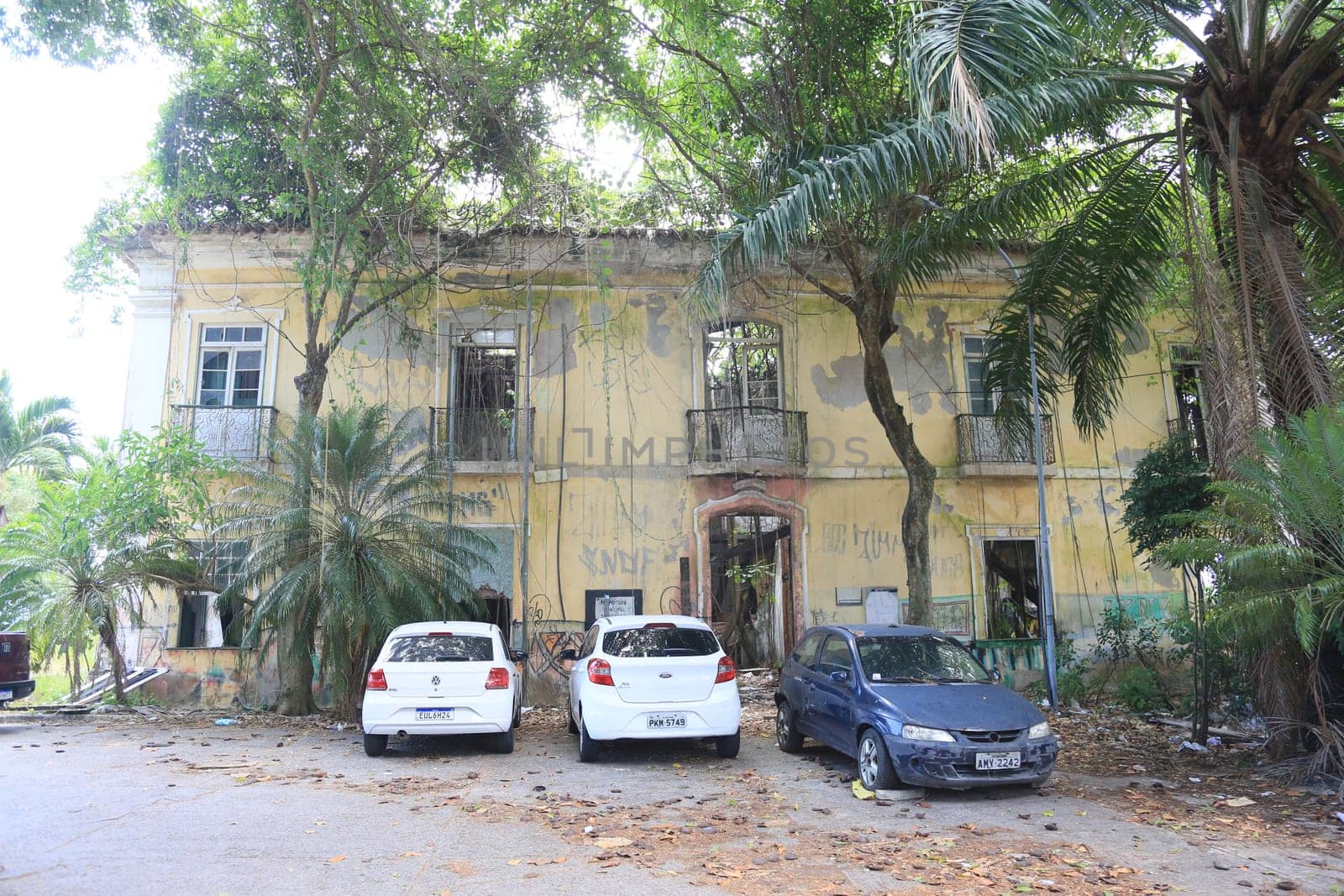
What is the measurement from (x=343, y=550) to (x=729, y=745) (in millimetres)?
6355

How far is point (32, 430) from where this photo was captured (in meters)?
25.6

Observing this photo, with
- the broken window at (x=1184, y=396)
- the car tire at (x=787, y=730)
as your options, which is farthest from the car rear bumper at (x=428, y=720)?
the broken window at (x=1184, y=396)

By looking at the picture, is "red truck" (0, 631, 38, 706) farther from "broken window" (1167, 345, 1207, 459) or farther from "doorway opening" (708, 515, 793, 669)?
"broken window" (1167, 345, 1207, 459)

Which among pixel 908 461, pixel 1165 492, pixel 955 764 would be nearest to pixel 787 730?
pixel 955 764

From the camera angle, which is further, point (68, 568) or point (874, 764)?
point (68, 568)

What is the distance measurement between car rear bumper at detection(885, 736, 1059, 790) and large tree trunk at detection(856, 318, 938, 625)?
17.6 ft

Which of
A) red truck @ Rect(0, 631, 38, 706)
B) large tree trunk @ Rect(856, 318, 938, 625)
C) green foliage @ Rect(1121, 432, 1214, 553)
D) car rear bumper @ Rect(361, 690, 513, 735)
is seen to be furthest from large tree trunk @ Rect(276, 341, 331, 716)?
green foliage @ Rect(1121, 432, 1214, 553)

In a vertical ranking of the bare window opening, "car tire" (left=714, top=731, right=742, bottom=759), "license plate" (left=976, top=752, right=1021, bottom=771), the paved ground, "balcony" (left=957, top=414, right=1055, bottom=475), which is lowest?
the paved ground

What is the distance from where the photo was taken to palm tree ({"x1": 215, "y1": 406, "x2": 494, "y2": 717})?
41.2 feet

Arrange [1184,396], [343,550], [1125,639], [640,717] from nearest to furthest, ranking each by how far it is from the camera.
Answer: [640,717], [343,550], [1125,639], [1184,396]

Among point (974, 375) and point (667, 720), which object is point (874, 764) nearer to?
point (667, 720)

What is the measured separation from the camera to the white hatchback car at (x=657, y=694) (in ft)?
31.2

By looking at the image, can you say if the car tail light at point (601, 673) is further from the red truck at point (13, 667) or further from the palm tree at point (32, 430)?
the palm tree at point (32, 430)

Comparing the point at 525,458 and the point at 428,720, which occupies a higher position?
the point at 525,458
